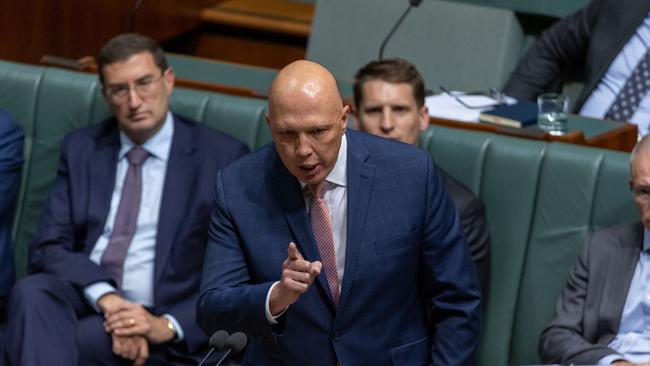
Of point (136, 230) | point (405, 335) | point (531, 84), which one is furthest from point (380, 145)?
point (531, 84)

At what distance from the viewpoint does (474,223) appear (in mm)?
2391

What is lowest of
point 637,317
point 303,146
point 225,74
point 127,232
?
point 127,232

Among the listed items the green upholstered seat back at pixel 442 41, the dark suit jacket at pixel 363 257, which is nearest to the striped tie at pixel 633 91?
the green upholstered seat back at pixel 442 41

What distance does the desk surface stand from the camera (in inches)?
101

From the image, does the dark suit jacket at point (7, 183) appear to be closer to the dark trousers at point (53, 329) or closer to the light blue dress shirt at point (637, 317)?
the dark trousers at point (53, 329)

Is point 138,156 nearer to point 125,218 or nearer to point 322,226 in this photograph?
point 125,218

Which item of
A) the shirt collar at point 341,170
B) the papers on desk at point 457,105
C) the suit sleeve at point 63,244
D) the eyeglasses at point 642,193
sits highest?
the shirt collar at point 341,170

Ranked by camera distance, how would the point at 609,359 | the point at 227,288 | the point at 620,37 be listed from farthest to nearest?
the point at 620,37 < the point at 609,359 < the point at 227,288

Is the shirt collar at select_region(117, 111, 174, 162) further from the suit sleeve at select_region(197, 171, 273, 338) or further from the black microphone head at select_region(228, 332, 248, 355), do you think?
the black microphone head at select_region(228, 332, 248, 355)

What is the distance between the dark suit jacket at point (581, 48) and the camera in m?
3.02

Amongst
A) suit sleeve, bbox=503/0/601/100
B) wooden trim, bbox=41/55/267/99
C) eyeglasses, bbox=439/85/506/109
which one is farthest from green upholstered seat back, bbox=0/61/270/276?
suit sleeve, bbox=503/0/601/100

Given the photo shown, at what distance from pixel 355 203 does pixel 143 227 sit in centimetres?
79

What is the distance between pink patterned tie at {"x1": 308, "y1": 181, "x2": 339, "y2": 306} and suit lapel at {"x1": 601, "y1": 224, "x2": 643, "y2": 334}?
0.61 m

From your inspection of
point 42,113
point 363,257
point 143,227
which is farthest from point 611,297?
point 42,113
